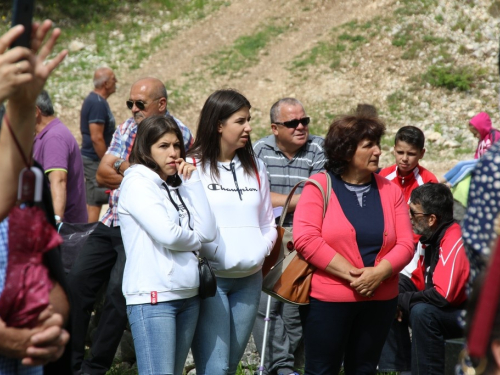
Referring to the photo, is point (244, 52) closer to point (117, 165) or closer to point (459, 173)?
point (459, 173)

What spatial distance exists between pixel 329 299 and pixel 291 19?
18.8 meters

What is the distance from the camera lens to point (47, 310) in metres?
2.17

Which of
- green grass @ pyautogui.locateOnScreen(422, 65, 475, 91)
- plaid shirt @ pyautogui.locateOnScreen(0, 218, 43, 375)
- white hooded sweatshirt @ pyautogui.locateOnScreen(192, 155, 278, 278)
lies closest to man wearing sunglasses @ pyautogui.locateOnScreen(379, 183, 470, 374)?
white hooded sweatshirt @ pyautogui.locateOnScreen(192, 155, 278, 278)

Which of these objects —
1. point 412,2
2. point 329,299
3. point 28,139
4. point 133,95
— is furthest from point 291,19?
point 28,139

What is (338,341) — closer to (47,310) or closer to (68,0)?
(47,310)

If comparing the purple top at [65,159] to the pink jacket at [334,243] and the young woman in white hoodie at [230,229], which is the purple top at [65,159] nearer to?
the young woman in white hoodie at [230,229]

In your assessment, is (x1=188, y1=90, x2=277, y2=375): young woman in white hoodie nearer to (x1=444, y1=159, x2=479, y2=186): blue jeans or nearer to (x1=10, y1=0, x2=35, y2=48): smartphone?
(x1=10, y1=0, x2=35, y2=48): smartphone

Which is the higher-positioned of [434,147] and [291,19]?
[291,19]

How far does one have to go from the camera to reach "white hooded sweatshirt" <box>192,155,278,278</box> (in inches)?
170

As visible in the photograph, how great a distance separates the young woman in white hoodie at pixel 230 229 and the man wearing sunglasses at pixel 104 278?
1.91 ft

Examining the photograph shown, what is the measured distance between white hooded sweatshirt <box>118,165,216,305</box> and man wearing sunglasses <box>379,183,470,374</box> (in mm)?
1860

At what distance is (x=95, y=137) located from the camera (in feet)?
30.8

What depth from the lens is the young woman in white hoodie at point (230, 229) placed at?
4289 millimetres

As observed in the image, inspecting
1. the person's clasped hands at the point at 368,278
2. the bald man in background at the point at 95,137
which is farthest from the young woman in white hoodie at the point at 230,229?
the bald man in background at the point at 95,137
